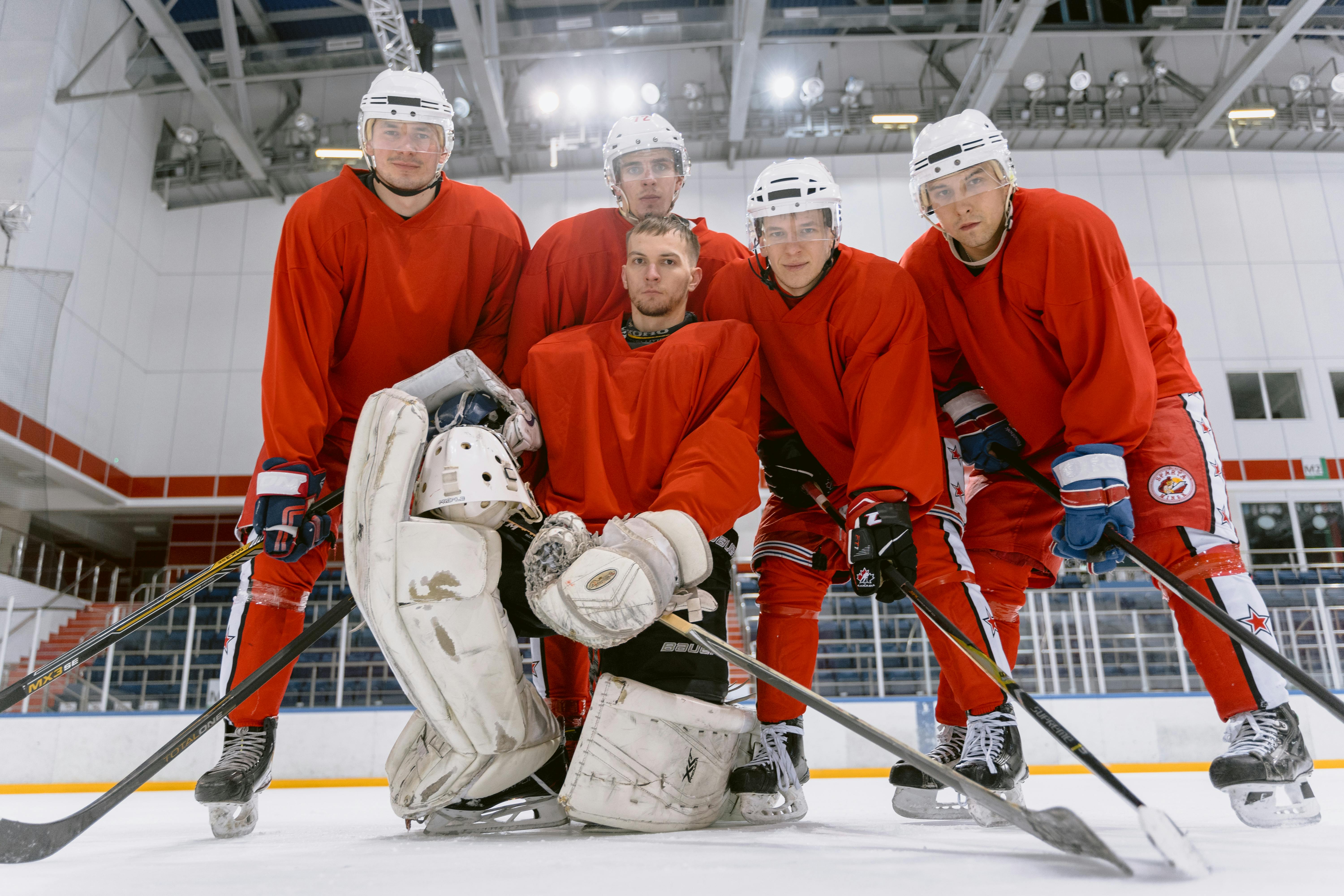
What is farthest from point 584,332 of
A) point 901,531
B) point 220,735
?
point 220,735

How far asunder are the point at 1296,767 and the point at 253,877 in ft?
6.03

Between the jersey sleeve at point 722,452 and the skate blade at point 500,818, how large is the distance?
651 millimetres

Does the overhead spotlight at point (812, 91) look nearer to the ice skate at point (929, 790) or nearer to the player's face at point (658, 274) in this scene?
the player's face at point (658, 274)

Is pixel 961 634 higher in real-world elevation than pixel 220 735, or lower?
higher

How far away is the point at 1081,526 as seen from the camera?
2.02 m

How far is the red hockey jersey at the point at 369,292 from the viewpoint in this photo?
2.29 meters

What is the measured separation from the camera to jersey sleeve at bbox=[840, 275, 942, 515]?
2064 millimetres

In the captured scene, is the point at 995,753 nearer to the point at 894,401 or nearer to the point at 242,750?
the point at 894,401

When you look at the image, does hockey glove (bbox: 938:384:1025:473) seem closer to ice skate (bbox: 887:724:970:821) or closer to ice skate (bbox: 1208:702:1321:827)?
ice skate (bbox: 887:724:970:821)

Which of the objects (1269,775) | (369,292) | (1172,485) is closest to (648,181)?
(369,292)

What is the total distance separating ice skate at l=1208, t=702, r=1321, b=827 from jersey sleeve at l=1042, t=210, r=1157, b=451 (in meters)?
0.62

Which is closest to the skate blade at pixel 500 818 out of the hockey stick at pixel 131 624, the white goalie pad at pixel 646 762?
the white goalie pad at pixel 646 762

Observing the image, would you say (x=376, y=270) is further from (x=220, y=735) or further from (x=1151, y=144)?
(x=1151, y=144)

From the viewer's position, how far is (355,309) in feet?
7.91
